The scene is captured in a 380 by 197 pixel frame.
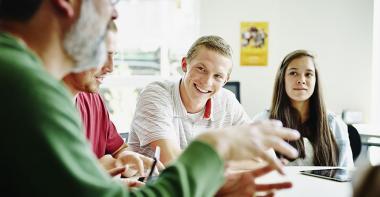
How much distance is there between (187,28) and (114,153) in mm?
2743

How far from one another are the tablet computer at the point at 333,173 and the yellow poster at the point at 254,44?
8.44ft

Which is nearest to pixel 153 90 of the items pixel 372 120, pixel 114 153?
pixel 114 153

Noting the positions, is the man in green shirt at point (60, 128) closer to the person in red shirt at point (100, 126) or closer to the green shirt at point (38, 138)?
the green shirt at point (38, 138)

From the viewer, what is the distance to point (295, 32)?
4.26m

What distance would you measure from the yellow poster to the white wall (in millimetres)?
47

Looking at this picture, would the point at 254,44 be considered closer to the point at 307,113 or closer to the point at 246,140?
the point at 307,113

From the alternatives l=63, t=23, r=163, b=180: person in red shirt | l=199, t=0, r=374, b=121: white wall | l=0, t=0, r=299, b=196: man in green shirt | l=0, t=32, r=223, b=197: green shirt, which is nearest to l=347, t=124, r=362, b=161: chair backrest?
l=199, t=0, r=374, b=121: white wall

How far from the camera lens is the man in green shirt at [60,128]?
622mm

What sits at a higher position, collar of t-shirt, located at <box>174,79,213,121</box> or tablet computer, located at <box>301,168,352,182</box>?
collar of t-shirt, located at <box>174,79,213,121</box>

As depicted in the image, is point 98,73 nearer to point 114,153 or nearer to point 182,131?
point 114,153

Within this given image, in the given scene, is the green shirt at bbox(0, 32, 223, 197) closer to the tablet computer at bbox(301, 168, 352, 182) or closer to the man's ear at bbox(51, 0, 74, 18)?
the man's ear at bbox(51, 0, 74, 18)

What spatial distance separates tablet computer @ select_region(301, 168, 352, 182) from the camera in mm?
1630

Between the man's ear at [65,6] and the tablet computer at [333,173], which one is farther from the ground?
the man's ear at [65,6]

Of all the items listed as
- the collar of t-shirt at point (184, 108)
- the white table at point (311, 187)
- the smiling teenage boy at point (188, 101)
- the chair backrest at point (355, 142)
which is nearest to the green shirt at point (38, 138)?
the white table at point (311, 187)
